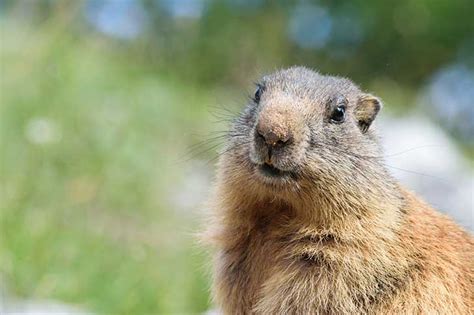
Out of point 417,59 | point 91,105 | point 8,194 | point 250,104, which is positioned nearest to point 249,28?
point 417,59

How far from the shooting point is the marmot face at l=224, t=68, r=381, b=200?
3682 millimetres

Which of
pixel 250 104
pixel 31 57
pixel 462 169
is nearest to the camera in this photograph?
pixel 250 104

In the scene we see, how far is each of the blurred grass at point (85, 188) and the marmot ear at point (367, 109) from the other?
11.4ft

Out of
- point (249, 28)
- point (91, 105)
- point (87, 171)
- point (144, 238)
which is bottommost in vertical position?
point (144, 238)

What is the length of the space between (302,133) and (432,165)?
7.90m

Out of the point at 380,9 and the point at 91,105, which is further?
the point at 380,9

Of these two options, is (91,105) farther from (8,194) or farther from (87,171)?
(8,194)

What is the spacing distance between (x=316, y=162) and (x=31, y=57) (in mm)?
6123

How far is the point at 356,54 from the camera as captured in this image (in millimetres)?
17281

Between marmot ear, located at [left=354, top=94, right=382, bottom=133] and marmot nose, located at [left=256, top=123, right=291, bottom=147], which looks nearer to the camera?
marmot nose, located at [left=256, top=123, right=291, bottom=147]

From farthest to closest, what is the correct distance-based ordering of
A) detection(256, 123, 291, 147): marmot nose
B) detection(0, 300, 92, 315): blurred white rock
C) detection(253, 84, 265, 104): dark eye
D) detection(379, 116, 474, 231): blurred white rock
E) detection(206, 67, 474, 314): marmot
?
detection(379, 116, 474, 231): blurred white rock → detection(0, 300, 92, 315): blurred white rock → detection(253, 84, 265, 104): dark eye → detection(206, 67, 474, 314): marmot → detection(256, 123, 291, 147): marmot nose

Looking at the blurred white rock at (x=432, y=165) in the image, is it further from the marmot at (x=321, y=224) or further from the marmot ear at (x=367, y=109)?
the marmot at (x=321, y=224)

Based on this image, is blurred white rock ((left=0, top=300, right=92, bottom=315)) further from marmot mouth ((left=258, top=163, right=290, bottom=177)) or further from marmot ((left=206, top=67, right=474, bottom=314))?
marmot mouth ((left=258, top=163, right=290, bottom=177))

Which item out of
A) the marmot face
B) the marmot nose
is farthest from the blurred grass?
the marmot nose
